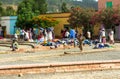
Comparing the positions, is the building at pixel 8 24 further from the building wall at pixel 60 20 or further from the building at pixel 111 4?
the building at pixel 111 4

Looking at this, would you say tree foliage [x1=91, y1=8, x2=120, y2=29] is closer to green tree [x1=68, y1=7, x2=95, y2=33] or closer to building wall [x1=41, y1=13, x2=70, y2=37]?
green tree [x1=68, y1=7, x2=95, y2=33]

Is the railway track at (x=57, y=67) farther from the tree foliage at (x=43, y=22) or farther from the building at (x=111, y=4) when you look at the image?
the tree foliage at (x=43, y=22)

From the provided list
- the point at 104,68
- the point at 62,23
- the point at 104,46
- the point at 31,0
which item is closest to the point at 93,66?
the point at 104,68

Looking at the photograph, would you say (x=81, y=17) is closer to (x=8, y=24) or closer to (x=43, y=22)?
(x=43, y=22)

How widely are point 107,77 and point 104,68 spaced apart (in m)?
1.47

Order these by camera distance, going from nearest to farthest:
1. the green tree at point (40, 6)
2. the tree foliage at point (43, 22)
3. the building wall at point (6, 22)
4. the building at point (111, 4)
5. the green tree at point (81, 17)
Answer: the green tree at point (81, 17) → the building at point (111, 4) → the tree foliage at point (43, 22) → the building wall at point (6, 22) → the green tree at point (40, 6)

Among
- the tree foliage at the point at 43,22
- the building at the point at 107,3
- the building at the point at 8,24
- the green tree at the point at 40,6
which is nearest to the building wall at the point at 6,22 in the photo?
the building at the point at 8,24

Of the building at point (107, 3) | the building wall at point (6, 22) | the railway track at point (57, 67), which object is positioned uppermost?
the building at point (107, 3)

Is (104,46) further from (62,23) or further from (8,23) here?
(8,23)

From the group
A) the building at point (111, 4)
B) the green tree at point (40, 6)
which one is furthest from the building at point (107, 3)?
the green tree at point (40, 6)

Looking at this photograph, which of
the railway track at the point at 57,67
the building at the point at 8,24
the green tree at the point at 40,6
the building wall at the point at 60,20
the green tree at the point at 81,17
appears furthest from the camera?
the green tree at the point at 40,6

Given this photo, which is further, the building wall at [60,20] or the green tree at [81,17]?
Result: the building wall at [60,20]

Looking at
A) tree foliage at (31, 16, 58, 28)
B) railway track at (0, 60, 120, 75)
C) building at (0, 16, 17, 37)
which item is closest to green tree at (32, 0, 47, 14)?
building at (0, 16, 17, 37)

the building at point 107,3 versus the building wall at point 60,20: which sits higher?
the building at point 107,3
